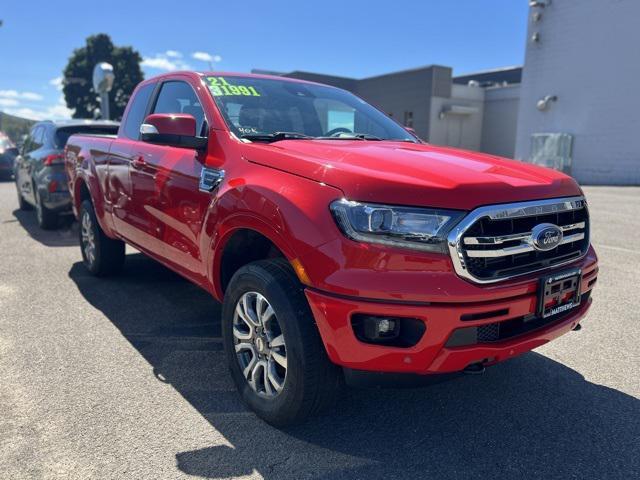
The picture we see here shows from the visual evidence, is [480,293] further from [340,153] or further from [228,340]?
[228,340]

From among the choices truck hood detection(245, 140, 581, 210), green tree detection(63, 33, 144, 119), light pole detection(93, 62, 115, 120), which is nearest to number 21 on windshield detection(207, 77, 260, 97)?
truck hood detection(245, 140, 581, 210)

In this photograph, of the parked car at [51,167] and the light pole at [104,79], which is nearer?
the parked car at [51,167]

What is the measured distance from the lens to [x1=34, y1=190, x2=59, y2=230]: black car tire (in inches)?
314

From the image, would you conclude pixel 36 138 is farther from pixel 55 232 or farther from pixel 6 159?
pixel 6 159

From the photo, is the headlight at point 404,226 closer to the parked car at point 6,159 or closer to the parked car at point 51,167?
the parked car at point 51,167

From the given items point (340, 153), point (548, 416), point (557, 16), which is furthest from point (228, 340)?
point (557, 16)

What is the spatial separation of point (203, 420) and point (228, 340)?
45 centimetres

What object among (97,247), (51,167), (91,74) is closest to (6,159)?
(51,167)

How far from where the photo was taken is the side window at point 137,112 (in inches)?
181

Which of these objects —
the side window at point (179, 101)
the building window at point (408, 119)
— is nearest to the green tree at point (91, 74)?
the building window at point (408, 119)

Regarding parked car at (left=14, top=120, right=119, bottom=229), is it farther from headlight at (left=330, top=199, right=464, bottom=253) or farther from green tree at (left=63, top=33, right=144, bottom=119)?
green tree at (left=63, top=33, right=144, bottom=119)

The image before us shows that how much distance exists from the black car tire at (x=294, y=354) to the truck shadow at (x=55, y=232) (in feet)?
18.3

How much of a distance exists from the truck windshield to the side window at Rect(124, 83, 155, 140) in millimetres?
1112

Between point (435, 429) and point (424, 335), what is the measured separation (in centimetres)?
82
